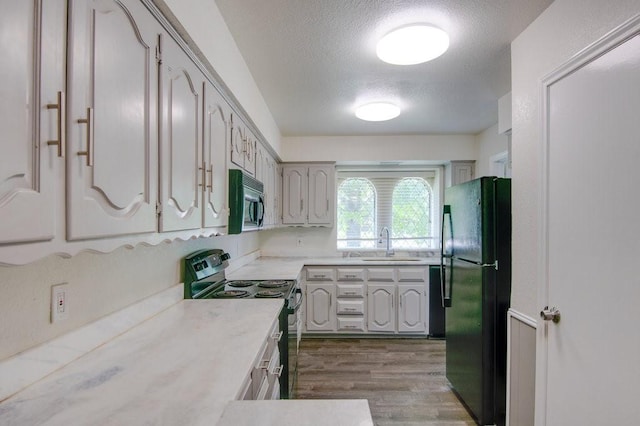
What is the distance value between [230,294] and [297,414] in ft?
4.52

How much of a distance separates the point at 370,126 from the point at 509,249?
82.7 inches

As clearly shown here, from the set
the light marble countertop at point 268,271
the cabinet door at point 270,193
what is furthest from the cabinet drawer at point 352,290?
the cabinet door at point 270,193

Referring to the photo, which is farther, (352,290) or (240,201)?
(352,290)

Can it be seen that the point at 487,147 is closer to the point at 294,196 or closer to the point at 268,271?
the point at 294,196

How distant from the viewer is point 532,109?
68.9 inches

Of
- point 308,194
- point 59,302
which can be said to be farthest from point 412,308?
point 59,302

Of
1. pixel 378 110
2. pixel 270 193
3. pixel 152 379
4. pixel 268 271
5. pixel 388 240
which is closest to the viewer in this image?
pixel 152 379

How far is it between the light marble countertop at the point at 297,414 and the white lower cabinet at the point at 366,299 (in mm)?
2891

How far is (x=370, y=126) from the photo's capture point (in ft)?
12.0

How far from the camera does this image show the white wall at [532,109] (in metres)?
1.46

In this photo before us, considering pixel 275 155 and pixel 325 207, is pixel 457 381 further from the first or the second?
pixel 275 155

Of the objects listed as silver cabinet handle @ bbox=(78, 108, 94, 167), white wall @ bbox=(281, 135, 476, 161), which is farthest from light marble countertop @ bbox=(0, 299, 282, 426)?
white wall @ bbox=(281, 135, 476, 161)

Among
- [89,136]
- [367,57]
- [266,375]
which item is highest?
[367,57]

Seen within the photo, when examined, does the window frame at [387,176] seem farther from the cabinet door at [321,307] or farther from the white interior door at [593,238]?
the white interior door at [593,238]
